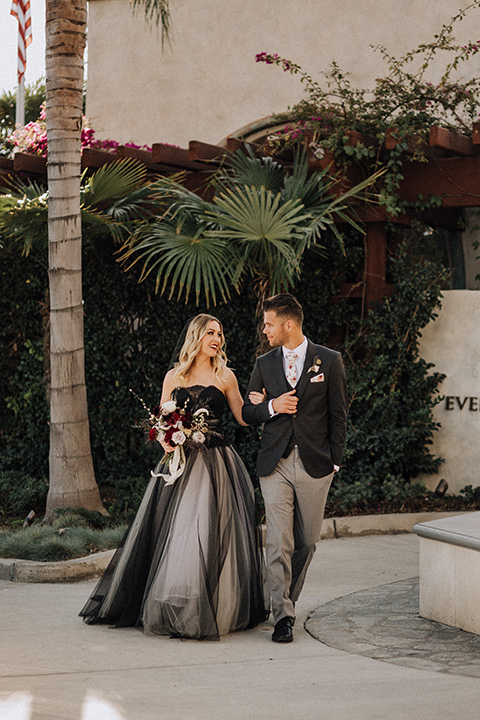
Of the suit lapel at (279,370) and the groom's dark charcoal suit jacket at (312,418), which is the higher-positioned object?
the suit lapel at (279,370)

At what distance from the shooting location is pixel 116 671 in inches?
191

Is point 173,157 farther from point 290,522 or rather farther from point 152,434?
point 290,522

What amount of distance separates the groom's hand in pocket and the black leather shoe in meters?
1.20

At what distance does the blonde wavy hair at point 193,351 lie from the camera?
604cm

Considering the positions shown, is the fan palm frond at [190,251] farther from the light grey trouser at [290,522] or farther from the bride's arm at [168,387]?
the light grey trouser at [290,522]

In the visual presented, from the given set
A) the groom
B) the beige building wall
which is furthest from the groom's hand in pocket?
the beige building wall

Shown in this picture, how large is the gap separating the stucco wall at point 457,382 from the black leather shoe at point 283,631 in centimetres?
491

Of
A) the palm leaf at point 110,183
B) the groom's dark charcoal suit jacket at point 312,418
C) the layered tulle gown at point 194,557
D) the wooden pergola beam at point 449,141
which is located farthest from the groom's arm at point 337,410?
the palm leaf at point 110,183

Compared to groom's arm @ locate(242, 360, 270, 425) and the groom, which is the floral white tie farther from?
groom's arm @ locate(242, 360, 270, 425)

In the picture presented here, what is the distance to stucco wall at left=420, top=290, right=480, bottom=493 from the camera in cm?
992

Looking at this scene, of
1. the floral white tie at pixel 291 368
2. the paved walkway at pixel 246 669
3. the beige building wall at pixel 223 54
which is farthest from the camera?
the beige building wall at pixel 223 54

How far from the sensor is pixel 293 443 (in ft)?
18.6

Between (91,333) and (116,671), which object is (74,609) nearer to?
(116,671)

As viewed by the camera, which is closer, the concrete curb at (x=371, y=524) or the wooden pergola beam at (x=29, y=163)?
the concrete curb at (x=371, y=524)
